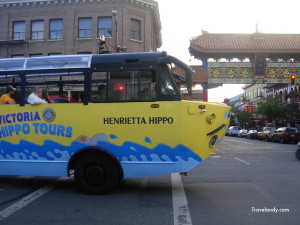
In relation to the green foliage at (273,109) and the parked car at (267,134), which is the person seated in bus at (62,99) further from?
the green foliage at (273,109)

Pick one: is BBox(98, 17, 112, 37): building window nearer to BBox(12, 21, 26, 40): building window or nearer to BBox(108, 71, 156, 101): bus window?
BBox(12, 21, 26, 40): building window

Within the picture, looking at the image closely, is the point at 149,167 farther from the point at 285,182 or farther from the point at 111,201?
the point at 285,182

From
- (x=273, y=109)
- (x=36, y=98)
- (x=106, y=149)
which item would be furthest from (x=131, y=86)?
(x=273, y=109)

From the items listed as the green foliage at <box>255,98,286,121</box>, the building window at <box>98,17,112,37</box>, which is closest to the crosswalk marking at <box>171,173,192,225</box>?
the building window at <box>98,17,112,37</box>

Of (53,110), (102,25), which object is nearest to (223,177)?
(53,110)

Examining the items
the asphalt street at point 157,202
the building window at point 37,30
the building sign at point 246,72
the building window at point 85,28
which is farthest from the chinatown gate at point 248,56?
the asphalt street at point 157,202

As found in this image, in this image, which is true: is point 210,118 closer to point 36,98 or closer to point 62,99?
point 62,99

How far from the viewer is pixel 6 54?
98.7 feet

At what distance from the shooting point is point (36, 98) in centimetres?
689

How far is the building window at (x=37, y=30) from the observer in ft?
99.8

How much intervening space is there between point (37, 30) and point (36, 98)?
85.9 feet

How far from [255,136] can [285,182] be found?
35354 mm

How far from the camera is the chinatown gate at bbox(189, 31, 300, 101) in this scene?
103 ft

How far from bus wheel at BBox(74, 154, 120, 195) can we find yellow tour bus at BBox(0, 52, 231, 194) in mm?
20
